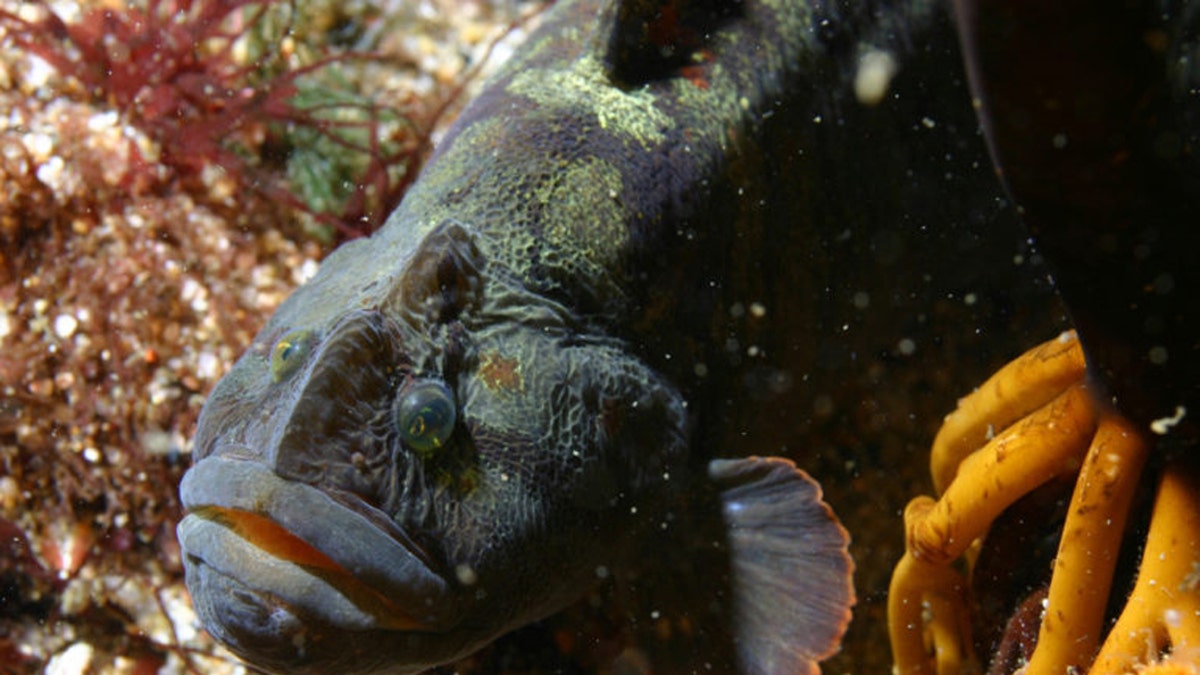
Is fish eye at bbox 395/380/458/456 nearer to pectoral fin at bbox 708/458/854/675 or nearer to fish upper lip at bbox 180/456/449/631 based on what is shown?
fish upper lip at bbox 180/456/449/631

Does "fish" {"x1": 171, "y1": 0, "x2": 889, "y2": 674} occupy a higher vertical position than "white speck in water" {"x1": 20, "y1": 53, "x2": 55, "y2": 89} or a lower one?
lower

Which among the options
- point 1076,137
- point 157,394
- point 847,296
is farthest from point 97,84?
point 1076,137

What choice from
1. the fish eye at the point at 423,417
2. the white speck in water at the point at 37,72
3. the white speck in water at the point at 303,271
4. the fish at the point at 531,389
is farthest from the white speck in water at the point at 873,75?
the white speck in water at the point at 37,72

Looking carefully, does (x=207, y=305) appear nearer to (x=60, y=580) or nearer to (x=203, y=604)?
(x=60, y=580)

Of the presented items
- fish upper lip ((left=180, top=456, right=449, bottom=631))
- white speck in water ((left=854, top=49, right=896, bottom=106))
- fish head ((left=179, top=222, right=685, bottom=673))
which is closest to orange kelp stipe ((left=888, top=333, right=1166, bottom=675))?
fish head ((left=179, top=222, right=685, bottom=673))

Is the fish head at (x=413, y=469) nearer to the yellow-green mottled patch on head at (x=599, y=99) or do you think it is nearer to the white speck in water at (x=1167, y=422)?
the yellow-green mottled patch on head at (x=599, y=99)

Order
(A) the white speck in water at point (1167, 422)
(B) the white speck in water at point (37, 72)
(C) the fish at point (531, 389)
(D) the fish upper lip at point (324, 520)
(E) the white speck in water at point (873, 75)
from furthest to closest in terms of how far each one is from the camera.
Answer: (B) the white speck in water at point (37, 72) → (E) the white speck in water at point (873, 75) → (C) the fish at point (531, 389) → (D) the fish upper lip at point (324, 520) → (A) the white speck in water at point (1167, 422)
